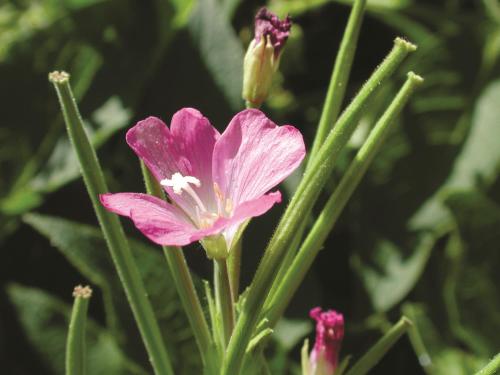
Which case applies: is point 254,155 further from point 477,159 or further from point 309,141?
point 477,159

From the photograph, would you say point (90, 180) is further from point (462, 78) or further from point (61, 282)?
point (462, 78)

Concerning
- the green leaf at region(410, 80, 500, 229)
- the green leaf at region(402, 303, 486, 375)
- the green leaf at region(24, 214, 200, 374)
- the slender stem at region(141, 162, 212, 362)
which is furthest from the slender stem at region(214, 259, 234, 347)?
the green leaf at region(410, 80, 500, 229)

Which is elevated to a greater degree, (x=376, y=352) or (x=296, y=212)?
(x=296, y=212)

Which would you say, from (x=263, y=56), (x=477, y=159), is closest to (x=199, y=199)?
(x=263, y=56)

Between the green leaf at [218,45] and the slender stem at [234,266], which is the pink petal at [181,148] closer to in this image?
the slender stem at [234,266]

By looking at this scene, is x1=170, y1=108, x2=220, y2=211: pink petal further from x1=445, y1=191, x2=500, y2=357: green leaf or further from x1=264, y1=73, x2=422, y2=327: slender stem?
x1=445, y1=191, x2=500, y2=357: green leaf

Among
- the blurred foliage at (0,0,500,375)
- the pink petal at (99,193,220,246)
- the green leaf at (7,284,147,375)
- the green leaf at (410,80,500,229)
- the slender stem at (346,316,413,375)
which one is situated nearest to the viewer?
the pink petal at (99,193,220,246)
